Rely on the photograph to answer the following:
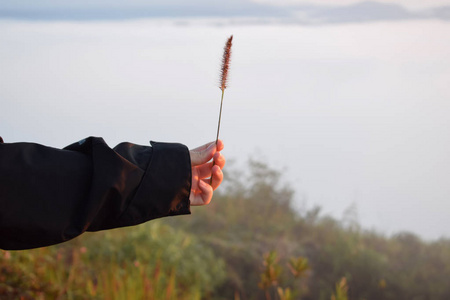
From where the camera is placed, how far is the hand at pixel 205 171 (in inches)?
70.4

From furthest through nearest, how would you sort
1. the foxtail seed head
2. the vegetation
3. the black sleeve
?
the vegetation, the foxtail seed head, the black sleeve

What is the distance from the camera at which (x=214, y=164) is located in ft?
5.90

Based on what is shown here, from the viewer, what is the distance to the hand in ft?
5.87

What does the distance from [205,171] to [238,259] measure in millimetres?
4562

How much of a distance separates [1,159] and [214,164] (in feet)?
2.09

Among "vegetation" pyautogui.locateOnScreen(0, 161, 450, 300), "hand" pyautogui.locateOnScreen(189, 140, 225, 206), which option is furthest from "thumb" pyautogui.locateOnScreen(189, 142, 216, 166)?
"vegetation" pyautogui.locateOnScreen(0, 161, 450, 300)

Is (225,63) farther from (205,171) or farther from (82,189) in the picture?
(82,189)

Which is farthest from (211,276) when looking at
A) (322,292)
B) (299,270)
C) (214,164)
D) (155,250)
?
(214,164)

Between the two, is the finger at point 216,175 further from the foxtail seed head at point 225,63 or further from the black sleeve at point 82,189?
the foxtail seed head at point 225,63

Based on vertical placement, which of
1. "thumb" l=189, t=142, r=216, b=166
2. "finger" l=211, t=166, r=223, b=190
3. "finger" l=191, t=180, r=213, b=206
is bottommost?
"finger" l=191, t=180, r=213, b=206

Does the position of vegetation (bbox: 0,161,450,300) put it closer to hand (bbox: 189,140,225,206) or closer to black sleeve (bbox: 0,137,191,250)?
hand (bbox: 189,140,225,206)

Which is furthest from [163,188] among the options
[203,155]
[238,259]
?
[238,259]

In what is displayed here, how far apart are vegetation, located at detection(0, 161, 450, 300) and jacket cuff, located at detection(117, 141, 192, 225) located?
52.8 inches

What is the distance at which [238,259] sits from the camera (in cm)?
630
